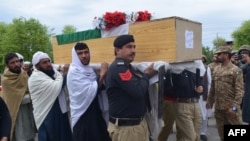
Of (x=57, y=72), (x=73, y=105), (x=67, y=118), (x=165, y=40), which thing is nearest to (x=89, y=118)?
(x=73, y=105)

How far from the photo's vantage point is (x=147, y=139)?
14.3ft

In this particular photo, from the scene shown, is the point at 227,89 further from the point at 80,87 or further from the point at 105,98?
the point at 80,87

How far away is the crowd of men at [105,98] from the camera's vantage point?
412 cm

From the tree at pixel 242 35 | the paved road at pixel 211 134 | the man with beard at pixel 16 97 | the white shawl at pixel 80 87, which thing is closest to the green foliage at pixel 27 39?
the tree at pixel 242 35

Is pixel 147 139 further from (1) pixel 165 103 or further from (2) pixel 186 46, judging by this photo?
(1) pixel 165 103

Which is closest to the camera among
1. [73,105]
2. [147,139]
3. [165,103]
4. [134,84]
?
[134,84]

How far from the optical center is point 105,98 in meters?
4.92

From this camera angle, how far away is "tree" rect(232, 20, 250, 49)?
172ft

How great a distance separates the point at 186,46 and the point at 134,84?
98 centimetres

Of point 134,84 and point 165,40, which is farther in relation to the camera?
point 165,40

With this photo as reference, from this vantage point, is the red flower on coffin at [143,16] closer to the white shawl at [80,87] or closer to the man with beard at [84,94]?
the man with beard at [84,94]

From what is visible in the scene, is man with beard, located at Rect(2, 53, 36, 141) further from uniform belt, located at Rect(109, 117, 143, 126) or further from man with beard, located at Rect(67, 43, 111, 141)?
uniform belt, located at Rect(109, 117, 143, 126)

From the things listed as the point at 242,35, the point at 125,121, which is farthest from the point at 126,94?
the point at 242,35

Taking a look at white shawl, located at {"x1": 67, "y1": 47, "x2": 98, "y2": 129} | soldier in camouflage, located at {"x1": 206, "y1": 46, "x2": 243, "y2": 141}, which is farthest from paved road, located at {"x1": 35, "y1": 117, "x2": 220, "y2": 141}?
white shawl, located at {"x1": 67, "y1": 47, "x2": 98, "y2": 129}
